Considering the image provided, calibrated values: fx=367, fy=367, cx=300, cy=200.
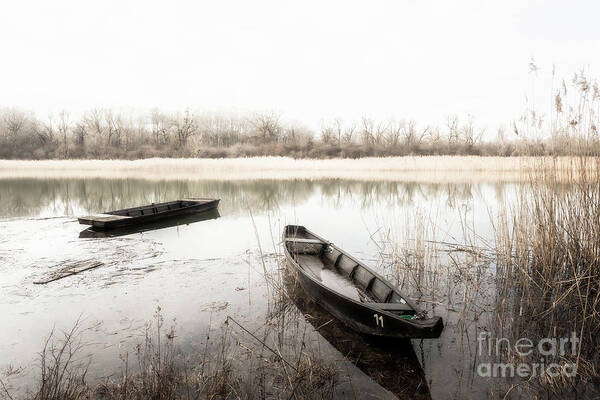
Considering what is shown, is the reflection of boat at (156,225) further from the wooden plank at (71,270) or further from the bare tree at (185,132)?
the bare tree at (185,132)

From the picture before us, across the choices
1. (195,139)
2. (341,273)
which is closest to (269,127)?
(195,139)

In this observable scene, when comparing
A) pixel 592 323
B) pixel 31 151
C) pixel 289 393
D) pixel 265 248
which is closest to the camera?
pixel 289 393

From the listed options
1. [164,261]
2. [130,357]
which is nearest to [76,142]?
[164,261]

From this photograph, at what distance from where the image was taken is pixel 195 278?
20.2ft

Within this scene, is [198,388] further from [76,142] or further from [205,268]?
[76,142]

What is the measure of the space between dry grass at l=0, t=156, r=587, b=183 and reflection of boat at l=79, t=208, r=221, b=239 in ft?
34.1

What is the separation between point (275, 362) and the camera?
363 cm

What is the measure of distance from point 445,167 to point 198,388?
22220mm

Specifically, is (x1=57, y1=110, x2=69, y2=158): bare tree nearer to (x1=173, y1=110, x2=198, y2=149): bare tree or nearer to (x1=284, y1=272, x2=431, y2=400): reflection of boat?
(x1=173, y1=110, x2=198, y2=149): bare tree

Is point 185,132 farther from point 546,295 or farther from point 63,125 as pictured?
point 546,295

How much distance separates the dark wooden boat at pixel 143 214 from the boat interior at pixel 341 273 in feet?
15.6

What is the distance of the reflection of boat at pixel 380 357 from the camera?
330 centimetres

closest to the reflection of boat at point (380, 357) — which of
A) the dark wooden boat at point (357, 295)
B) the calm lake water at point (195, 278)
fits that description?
the calm lake water at point (195, 278)

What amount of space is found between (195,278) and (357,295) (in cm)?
282
